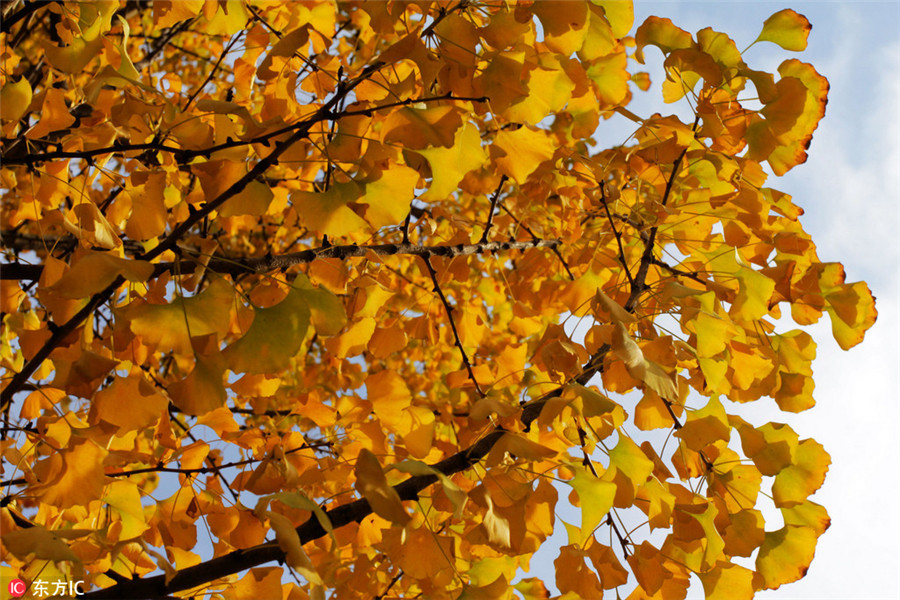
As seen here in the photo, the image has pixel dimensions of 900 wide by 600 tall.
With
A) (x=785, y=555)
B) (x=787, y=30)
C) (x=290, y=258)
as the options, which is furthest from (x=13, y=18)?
(x=785, y=555)

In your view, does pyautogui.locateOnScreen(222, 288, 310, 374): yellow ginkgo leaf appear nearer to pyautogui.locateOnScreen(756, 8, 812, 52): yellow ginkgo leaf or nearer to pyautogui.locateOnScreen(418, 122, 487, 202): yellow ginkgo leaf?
pyautogui.locateOnScreen(418, 122, 487, 202): yellow ginkgo leaf

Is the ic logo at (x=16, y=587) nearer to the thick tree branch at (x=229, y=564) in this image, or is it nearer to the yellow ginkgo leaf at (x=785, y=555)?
the thick tree branch at (x=229, y=564)

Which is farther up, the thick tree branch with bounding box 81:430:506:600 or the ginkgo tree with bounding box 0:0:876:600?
the ginkgo tree with bounding box 0:0:876:600

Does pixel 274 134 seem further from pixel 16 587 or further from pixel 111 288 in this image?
pixel 16 587

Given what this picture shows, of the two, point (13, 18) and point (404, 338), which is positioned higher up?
point (13, 18)

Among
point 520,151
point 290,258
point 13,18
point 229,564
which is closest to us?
point 229,564

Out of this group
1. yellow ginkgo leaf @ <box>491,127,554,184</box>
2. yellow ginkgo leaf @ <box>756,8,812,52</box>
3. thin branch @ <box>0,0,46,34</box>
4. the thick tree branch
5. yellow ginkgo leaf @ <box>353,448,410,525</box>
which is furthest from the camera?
thin branch @ <box>0,0,46,34</box>

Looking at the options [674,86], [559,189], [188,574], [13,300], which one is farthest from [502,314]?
[188,574]

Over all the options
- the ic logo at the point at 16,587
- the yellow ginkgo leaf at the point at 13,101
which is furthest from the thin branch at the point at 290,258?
the ic logo at the point at 16,587

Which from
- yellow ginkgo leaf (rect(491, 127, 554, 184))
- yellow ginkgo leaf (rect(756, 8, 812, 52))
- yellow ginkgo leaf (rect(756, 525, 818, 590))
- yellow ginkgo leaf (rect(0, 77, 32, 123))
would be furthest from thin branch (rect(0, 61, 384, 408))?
yellow ginkgo leaf (rect(756, 525, 818, 590))

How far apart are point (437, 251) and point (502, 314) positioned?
7.14 feet

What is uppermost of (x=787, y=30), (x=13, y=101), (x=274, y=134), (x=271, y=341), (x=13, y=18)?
(x=13, y=18)

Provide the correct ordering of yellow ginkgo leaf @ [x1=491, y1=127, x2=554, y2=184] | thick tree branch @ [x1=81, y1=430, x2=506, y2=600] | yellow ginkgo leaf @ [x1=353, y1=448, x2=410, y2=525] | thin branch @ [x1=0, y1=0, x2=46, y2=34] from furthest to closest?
thin branch @ [x1=0, y1=0, x2=46, y2=34] → yellow ginkgo leaf @ [x1=491, y1=127, x2=554, y2=184] → thick tree branch @ [x1=81, y1=430, x2=506, y2=600] → yellow ginkgo leaf @ [x1=353, y1=448, x2=410, y2=525]


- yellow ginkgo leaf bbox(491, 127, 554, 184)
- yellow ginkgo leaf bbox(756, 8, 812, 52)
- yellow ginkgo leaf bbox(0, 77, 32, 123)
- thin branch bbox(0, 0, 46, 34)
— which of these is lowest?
yellow ginkgo leaf bbox(491, 127, 554, 184)
